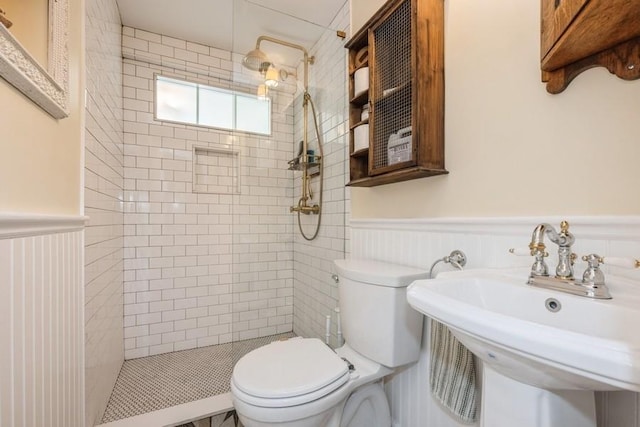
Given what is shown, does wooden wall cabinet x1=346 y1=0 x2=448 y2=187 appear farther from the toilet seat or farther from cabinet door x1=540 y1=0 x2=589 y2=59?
the toilet seat

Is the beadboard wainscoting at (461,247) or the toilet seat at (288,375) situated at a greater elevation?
the beadboard wainscoting at (461,247)

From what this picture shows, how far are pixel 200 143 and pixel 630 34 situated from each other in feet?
8.11

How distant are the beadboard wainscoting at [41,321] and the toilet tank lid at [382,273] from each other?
103cm

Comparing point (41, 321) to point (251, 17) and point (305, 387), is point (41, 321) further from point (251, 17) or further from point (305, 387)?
point (251, 17)

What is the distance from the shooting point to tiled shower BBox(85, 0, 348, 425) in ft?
6.09

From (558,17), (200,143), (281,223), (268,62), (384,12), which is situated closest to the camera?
(558,17)

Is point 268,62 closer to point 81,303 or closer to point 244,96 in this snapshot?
point 244,96

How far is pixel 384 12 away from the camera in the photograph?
A: 1293 millimetres

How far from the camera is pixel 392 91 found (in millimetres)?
1252

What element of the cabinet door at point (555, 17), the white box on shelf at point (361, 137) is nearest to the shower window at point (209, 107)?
the white box on shelf at point (361, 137)

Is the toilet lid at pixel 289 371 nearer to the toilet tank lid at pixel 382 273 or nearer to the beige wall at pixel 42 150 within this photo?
the toilet tank lid at pixel 382 273

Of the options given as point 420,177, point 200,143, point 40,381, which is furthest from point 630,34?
point 200,143

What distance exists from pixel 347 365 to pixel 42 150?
1.29 metres

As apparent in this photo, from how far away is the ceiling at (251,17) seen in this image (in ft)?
6.23
